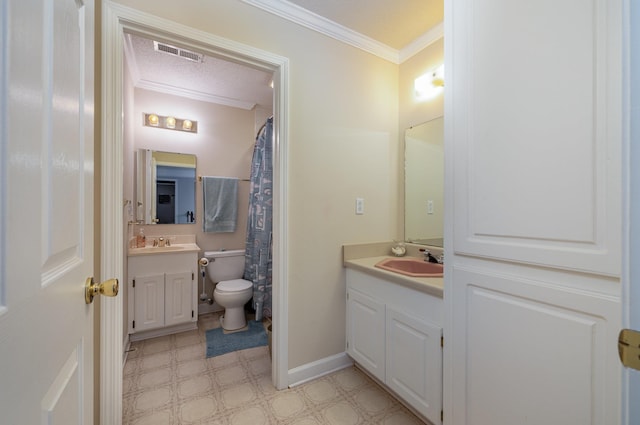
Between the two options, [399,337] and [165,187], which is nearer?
[399,337]

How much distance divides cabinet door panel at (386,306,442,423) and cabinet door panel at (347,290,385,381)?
69 mm

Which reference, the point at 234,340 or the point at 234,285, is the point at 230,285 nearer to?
the point at 234,285

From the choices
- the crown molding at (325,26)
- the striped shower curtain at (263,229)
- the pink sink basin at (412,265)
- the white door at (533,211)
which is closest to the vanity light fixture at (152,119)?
the striped shower curtain at (263,229)

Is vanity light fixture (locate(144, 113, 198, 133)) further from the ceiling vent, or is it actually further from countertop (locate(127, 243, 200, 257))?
countertop (locate(127, 243, 200, 257))

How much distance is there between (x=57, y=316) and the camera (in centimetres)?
50

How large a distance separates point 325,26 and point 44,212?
2027 millimetres

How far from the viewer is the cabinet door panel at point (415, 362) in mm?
1278

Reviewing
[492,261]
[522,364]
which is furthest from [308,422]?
[492,261]

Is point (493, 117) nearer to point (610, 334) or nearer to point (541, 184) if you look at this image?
point (541, 184)

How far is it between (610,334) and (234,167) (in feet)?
10.9

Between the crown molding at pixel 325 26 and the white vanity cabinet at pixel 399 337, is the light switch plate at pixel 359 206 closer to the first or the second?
the white vanity cabinet at pixel 399 337

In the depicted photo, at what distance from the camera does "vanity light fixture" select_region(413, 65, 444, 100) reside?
1842 millimetres

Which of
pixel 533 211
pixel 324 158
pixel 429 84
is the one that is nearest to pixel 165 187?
pixel 324 158

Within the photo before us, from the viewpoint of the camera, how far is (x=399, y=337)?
150cm
